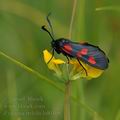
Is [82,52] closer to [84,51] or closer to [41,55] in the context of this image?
[84,51]

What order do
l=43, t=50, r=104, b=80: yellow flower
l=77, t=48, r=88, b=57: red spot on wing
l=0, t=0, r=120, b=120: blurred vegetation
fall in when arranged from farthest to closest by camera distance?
1. l=0, t=0, r=120, b=120: blurred vegetation
2. l=77, t=48, r=88, b=57: red spot on wing
3. l=43, t=50, r=104, b=80: yellow flower

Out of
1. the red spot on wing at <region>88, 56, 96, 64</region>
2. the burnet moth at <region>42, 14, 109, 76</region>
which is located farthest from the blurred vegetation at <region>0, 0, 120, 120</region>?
the red spot on wing at <region>88, 56, 96, 64</region>

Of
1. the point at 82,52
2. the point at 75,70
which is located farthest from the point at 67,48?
the point at 75,70

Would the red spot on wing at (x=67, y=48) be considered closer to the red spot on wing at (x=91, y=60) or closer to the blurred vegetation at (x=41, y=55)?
the red spot on wing at (x=91, y=60)

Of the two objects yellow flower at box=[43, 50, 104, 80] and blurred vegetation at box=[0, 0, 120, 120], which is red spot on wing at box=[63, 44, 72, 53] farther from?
blurred vegetation at box=[0, 0, 120, 120]

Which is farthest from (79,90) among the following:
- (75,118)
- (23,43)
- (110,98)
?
(23,43)

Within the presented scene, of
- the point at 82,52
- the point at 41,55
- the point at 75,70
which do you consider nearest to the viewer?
the point at 75,70

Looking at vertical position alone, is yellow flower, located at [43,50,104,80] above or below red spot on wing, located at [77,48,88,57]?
below

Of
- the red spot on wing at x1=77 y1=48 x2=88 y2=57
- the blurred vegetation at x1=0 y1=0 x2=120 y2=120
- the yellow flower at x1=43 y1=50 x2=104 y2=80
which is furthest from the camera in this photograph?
the blurred vegetation at x1=0 y1=0 x2=120 y2=120
